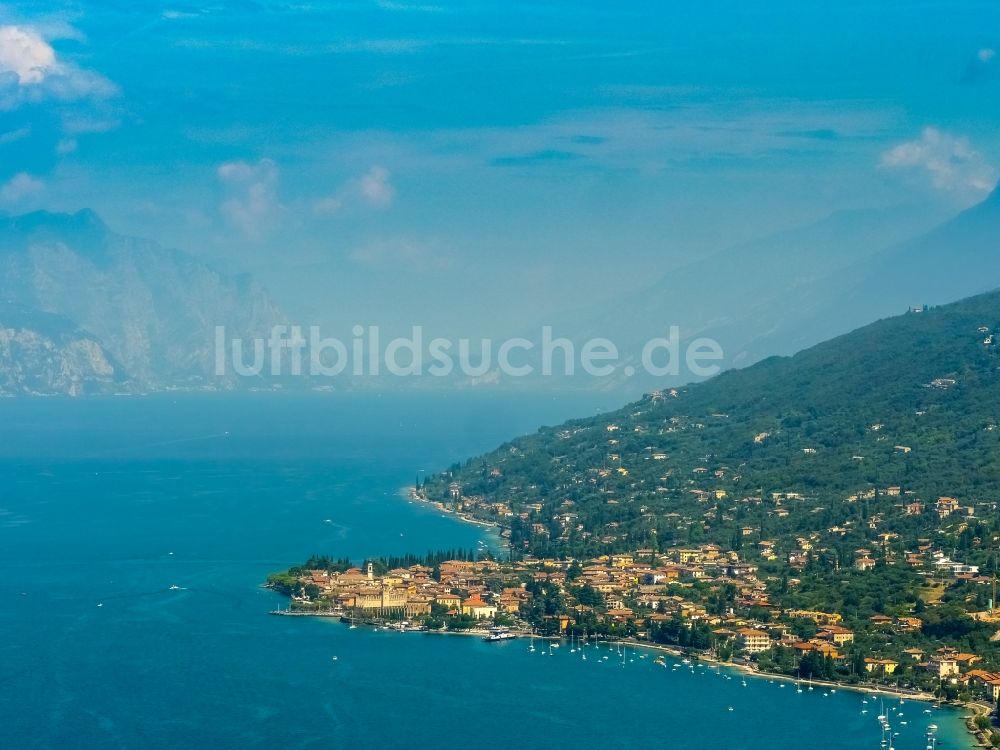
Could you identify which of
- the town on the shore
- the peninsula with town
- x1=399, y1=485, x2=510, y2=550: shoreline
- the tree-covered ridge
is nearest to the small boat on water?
the peninsula with town

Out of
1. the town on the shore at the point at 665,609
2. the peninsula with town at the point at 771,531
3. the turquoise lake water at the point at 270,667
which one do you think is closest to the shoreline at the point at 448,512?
the peninsula with town at the point at 771,531

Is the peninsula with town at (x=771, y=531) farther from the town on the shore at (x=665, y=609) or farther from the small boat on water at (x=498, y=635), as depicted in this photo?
the small boat on water at (x=498, y=635)

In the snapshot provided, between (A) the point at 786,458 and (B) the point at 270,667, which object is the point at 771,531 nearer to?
(A) the point at 786,458

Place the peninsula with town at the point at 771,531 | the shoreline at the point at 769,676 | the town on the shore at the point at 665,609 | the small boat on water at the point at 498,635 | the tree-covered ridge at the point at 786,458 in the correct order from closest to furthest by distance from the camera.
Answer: the shoreline at the point at 769,676
the town on the shore at the point at 665,609
the peninsula with town at the point at 771,531
the small boat on water at the point at 498,635
the tree-covered ridge at the point at 786,458

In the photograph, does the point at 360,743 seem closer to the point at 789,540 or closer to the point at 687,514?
the point at 789,540

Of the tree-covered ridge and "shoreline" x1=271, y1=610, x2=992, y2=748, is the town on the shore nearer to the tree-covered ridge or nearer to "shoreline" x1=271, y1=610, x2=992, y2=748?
"shoreline" x1=271, y1=610, x2=992, y2=748
